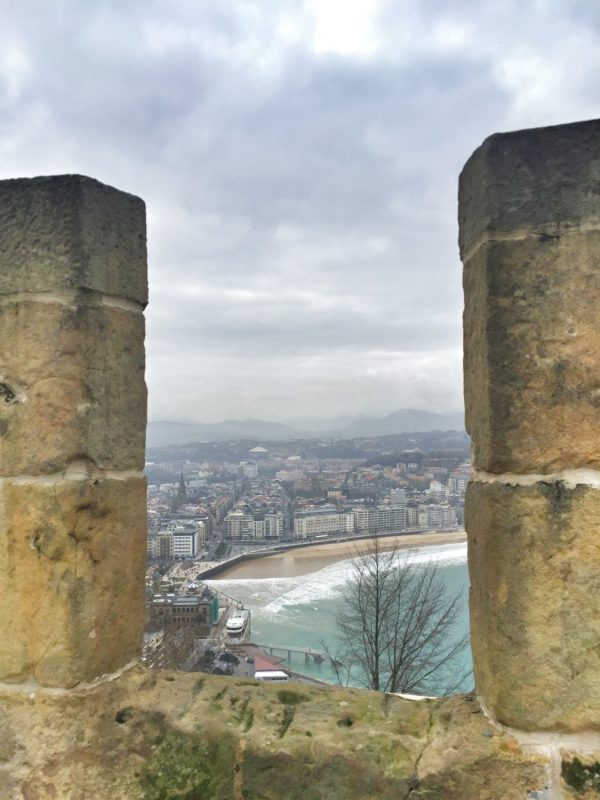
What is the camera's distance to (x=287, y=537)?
39.2 meters

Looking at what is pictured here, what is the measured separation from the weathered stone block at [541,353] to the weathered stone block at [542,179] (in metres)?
0.05

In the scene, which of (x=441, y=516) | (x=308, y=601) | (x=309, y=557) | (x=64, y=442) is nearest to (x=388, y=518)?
(x=441, y=516)

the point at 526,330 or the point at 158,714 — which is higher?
the point at 526,330

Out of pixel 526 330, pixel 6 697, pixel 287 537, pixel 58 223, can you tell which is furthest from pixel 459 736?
pixel 287 537

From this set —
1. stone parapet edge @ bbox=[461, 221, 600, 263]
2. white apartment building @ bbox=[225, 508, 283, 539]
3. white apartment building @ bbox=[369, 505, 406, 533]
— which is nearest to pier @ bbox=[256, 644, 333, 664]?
white apartment building @ bbox=[369, 505, 406, 533]

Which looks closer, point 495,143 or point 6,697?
point 495,143

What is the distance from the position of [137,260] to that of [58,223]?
11.3 inches

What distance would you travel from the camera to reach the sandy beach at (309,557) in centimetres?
3241

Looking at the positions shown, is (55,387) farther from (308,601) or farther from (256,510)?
(256,510)

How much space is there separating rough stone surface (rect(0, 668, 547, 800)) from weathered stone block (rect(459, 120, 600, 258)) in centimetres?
136

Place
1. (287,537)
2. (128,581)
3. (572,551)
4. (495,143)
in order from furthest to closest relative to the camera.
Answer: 1. (287,537)
2. (128,581)
3. (495,143)
4. (572,551)

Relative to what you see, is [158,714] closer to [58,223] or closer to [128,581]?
[128,581]

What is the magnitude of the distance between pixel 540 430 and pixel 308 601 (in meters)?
26.2

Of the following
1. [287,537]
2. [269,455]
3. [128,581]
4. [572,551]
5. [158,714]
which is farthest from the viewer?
[269,455]
